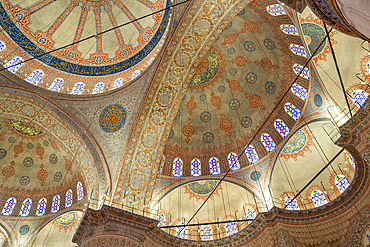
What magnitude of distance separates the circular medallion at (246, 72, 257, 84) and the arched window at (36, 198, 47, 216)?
40.0 feet

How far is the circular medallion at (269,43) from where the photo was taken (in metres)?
11.9

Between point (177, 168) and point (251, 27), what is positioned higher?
point (251, 27)

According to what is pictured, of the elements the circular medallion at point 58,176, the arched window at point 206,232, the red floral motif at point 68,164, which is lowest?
the arched window at point 206,232

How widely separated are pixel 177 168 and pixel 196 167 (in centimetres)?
97

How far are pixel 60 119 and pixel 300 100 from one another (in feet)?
33.3

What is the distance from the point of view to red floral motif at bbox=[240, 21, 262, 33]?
11.7 metres

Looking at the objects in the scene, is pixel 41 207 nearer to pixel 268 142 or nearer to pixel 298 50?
pixel 268 142

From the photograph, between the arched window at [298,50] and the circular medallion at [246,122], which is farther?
the circular medallion at [246,122]

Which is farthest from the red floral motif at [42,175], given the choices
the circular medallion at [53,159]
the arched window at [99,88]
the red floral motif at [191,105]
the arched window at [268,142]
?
the arched window at [268,142]

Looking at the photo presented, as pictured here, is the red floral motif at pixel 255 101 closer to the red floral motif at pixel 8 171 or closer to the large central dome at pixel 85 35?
the large central dome at pixel 85 35

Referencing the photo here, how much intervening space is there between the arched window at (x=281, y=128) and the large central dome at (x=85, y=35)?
6571mm

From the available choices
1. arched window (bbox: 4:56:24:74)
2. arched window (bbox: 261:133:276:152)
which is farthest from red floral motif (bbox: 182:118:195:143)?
arched window (bbox: 4:56:24:74)

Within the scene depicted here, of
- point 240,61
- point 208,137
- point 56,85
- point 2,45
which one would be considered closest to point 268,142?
point 208,137

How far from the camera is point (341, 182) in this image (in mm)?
10680
